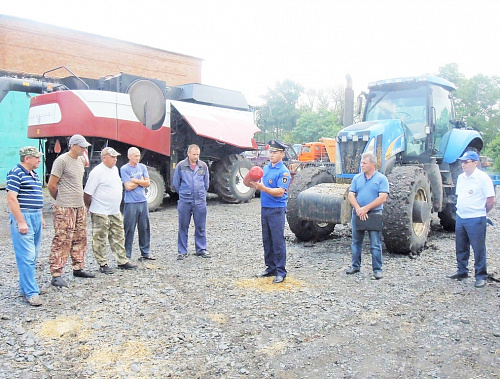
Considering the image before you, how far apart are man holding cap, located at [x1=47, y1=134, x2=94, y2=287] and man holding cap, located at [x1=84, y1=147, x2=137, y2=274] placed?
0.30 meters

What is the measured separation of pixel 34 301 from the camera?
15.0 feet

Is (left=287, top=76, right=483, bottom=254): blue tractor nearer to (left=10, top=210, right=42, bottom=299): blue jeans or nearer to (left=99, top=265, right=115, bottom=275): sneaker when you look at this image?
(left=99, top=265, right=115, bottom=275): sneaker

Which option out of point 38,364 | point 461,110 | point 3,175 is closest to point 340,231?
point 38,364

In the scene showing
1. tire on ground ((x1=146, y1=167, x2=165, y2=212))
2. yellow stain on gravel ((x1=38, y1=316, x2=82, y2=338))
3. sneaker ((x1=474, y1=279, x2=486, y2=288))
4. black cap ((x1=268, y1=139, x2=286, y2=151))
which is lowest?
yellow stain on gravel ((x1=38, y1=316, x2=82, y2=338))

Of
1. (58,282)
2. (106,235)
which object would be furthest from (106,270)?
(58,282)

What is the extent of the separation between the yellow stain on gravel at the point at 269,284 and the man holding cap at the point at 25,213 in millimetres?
2145

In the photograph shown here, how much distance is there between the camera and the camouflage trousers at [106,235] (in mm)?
5680

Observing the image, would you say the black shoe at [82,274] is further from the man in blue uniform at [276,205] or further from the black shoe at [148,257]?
the man in blue uniform at [276,205]

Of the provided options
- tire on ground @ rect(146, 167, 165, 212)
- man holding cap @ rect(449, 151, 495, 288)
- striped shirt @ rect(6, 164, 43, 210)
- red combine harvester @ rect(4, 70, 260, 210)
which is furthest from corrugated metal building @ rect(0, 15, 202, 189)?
man holding cap @ rect(449, 151, 495, 288)

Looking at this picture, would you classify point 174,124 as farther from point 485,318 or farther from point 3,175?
point 485,318

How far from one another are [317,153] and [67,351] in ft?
66.7

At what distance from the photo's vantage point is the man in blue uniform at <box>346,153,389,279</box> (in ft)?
18.1

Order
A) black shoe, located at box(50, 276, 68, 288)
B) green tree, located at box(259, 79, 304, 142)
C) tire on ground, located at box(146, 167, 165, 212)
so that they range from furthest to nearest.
Result: green tree, located at box(259, 79, 304, 142), tire on ground, located at box(146, 167, 165, 212), black shoe, located at box(50, 276, 68, 288)

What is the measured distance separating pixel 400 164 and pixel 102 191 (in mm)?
4824
